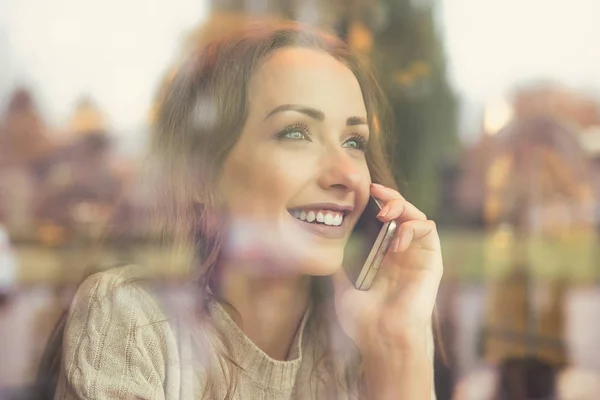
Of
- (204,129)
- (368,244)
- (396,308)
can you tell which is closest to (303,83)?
(204,129)

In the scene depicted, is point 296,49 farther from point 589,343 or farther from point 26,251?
point 589,343

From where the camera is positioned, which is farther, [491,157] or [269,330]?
[491,157]

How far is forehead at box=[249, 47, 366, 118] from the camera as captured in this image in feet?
3.59

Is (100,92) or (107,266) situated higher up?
(100,92)

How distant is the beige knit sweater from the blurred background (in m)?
0.06

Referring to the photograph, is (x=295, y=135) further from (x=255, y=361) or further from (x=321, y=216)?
(x=255, y=361)

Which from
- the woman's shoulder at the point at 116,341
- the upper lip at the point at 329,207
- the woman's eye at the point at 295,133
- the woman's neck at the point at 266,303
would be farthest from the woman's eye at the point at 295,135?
the woman's shoulder at the point at 116,341

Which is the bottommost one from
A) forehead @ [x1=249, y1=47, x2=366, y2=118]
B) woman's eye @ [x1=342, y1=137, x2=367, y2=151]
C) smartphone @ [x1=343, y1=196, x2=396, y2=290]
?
smartphone @ [x1=343, y1=196, x2=396, y2=290]

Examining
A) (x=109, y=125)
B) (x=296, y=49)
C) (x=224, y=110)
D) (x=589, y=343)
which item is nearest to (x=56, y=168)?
(x=109, y=125)

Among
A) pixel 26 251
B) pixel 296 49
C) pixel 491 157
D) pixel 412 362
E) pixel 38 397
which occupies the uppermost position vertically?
pixel 296 49

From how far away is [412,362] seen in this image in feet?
3.81

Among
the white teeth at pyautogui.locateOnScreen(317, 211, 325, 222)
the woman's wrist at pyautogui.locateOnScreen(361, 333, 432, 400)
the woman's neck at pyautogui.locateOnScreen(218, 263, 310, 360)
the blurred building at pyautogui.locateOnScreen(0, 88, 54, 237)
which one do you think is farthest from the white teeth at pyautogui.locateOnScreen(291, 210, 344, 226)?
the blurred building at pyautogui.locateOnScreen(0, 88, 54, 237)

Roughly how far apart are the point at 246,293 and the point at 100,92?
16.2 inches

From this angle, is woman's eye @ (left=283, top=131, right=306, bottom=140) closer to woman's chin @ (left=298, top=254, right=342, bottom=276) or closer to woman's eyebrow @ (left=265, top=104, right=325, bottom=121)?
woman's eyebrow @ (left=265, top=104, right=325, bottom=121)
